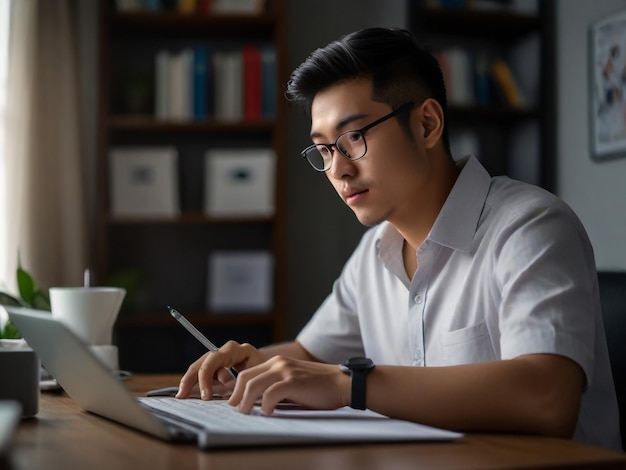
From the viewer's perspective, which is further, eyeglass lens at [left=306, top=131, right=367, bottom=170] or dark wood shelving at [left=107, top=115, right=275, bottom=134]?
dark wood shelving at [left=107, top=115, right=275, bottom=134]

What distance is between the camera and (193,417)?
3.22 ft

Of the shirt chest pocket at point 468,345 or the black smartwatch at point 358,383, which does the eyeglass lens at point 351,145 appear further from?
the black smartwatch at point 358,383

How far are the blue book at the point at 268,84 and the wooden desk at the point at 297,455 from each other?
8.41ft

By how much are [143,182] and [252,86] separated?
0.59 meters

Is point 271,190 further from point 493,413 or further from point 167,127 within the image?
point 493,413

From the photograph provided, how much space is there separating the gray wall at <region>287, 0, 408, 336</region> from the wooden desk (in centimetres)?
277

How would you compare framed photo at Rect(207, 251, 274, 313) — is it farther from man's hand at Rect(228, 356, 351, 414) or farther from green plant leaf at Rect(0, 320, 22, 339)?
man's hand at Rect(228, 356, 351, 414)

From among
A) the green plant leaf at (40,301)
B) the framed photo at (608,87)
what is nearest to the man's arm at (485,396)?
the green plant leaf at (40,301)

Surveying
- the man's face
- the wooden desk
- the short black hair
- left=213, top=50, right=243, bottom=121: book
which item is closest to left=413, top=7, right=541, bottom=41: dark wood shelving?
left=213, top=50, right=243, bottom=121: book

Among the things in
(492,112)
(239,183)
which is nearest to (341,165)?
(239,183)

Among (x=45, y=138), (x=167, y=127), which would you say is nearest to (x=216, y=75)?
(x=167, y=127)

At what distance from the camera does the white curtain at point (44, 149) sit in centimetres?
330

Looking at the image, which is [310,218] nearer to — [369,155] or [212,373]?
[369,155]

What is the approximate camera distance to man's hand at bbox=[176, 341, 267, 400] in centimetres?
122
